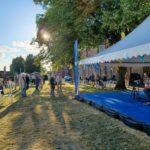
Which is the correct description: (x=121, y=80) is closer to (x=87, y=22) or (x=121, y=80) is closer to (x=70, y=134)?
(x=87, y=22)

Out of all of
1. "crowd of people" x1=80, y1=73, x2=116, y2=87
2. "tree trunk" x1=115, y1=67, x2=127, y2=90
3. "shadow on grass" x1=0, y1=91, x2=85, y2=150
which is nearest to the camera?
"shadow on grass" x1=0, y1=91, x2=85, y2=150

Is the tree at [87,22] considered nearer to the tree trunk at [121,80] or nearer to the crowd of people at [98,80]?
the tree trunk at [121,80]

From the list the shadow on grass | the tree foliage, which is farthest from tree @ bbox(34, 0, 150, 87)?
the shadow on grass

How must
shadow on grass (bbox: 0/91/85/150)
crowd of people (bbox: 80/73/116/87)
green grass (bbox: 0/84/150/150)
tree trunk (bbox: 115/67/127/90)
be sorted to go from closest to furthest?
green grass (bbox: 0/84/150/150)
shadow on grass (bbox: 0/91/85/150)
tree trunk (bbox: 115/67/127/90)
crowd of people (bbox: 80/73/116/87)

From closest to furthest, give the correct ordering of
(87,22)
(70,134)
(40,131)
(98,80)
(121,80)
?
(70,134), (40,131), (87,22), (121,80), (98,80)

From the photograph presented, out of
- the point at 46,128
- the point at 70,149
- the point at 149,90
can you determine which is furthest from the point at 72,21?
the point at 70,149

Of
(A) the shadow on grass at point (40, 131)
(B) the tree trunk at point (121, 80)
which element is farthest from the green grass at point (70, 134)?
(B) the tree trunk at point (121, 80)

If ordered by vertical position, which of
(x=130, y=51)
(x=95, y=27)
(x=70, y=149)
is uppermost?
(x=95, y=27)

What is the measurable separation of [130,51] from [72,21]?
22888mm

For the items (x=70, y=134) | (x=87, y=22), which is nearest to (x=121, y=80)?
(x=87, y=22)

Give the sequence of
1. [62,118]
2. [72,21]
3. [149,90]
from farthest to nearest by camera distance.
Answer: [72,21] < [149,90] < [62,118]

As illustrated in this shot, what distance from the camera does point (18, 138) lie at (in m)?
11.6

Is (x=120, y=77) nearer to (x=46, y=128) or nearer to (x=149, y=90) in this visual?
(x=149, y=90)

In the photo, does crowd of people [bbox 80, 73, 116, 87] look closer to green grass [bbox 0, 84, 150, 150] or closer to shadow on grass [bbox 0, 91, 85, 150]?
shadow on grass [bbox 0, 91, 85, 150]
